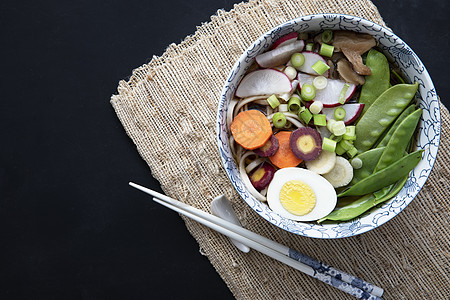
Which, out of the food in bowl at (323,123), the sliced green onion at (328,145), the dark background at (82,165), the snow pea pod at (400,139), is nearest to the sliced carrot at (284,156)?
the food in bowl at (323,123)

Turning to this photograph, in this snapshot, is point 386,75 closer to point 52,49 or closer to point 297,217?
point 297,217

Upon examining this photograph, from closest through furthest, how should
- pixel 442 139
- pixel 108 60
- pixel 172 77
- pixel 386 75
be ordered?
pixel 386 75
pixel 442 139
pixel 172 77
pixel 108 60

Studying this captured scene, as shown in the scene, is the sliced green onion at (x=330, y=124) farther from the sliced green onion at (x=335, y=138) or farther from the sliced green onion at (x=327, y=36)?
the sliced green onion at (x=327, y=36)

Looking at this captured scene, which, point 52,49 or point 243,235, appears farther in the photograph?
point 52,49

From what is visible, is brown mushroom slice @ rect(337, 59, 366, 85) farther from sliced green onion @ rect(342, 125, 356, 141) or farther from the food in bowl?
sliced green onion @ rect(342, 125, 356, 141)

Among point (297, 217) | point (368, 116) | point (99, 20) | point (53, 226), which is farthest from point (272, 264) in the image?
point (99, 20)

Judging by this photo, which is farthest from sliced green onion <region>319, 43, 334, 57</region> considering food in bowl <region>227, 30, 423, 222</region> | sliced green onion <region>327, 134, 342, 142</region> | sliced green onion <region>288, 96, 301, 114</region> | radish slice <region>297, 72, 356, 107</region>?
sliced green onion <region>327, 134, 342, 142</region>

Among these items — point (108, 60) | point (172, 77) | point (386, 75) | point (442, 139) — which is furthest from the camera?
point (108, 60)
